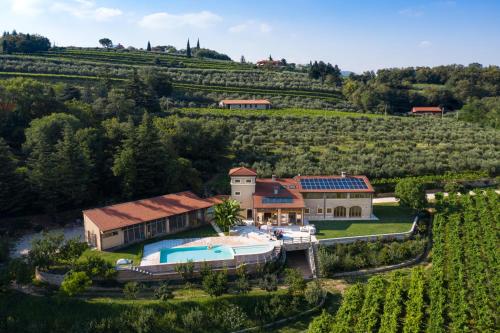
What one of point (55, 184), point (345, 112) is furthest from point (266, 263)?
point (345, 112)

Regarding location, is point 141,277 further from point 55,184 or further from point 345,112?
point 345,112

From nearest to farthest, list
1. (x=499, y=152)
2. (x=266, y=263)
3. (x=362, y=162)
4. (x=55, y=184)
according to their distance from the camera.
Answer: (x=266, y=263), (x=55, y=184), (x=362, y=162), (x=499, y=152)

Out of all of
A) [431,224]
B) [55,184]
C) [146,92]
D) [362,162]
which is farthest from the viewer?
[146,92]

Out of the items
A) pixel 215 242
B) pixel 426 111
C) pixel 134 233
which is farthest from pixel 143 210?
pixel 426 111

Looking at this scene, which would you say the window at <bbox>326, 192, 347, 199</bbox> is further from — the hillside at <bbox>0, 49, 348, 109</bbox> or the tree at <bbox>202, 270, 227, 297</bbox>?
the hillside at <bbox>0, 49, 348, 109</bbox>

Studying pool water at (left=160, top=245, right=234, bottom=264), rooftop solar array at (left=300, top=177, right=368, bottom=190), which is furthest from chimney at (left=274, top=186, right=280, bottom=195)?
pool water at (left=160, top=245, right=234, bottom=264)

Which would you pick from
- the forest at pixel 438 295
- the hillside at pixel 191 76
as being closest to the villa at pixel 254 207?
the forest at pixel 438 295

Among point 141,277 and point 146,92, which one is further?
point 146,92
